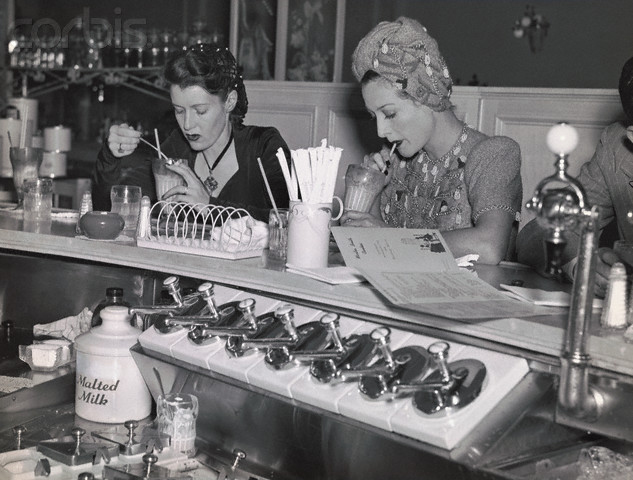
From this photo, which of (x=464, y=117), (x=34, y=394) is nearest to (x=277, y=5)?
(x=464, y=117)

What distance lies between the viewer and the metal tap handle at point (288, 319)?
168 cm

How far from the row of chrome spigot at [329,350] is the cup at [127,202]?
50 centimetres

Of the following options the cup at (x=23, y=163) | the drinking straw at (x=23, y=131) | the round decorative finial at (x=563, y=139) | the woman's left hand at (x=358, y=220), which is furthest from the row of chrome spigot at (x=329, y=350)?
the drinking straw at (x=23, y=131)

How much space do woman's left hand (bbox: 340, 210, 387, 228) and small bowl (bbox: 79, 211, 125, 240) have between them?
0.60 metres

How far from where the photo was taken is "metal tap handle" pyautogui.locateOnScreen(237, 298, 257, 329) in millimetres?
1748

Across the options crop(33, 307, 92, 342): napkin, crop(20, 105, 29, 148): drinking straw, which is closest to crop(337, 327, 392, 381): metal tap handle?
crop(33, 307, 92, 342): napkin

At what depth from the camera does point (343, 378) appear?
61.8 inches

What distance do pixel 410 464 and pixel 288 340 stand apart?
32 centimetres

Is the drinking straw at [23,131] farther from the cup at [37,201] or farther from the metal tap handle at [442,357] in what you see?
the metal tap handle at [442,357]

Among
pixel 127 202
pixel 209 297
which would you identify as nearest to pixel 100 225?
pixel 127 202

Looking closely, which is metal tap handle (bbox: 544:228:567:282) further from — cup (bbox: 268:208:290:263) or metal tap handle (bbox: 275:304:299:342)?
cup (bbox: 268:208:290:263)

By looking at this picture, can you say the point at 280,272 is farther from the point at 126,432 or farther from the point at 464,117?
the point at 464,117

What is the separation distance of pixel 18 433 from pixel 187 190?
1124mm

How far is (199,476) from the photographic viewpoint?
1.69 m
